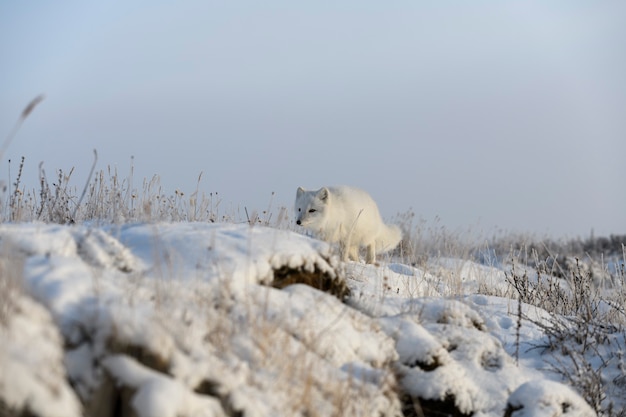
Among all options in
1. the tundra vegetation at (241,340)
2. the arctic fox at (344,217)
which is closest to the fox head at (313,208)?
the arctic fox at (344,217)

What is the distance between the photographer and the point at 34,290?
10.0 feet

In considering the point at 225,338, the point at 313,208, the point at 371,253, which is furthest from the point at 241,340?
the point at 371,253

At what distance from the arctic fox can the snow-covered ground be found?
3.87m

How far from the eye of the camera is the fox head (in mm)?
8992

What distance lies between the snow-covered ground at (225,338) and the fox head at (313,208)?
385 centimetres

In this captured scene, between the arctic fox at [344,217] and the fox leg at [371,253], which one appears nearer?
the arctic fox at [344,217]

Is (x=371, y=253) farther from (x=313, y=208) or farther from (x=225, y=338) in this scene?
(x=225, y=338)

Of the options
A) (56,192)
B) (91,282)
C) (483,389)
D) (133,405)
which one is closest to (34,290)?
(91,282)

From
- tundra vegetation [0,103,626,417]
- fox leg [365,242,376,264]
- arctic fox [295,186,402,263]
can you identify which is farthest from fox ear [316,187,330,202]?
tundra vegetation [0,103,626,417]

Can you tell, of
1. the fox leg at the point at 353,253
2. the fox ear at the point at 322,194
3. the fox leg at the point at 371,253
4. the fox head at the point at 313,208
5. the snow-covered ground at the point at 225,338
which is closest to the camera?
the snow-covered ground at the point at 225,338

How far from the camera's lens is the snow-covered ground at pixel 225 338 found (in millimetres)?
2820

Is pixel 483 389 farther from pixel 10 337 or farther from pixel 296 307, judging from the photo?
pixel 10 337

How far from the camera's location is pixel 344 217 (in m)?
9.30

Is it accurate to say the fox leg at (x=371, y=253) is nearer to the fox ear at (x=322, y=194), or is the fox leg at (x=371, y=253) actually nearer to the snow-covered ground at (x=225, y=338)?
the fox ear at (x=322, y=194)
